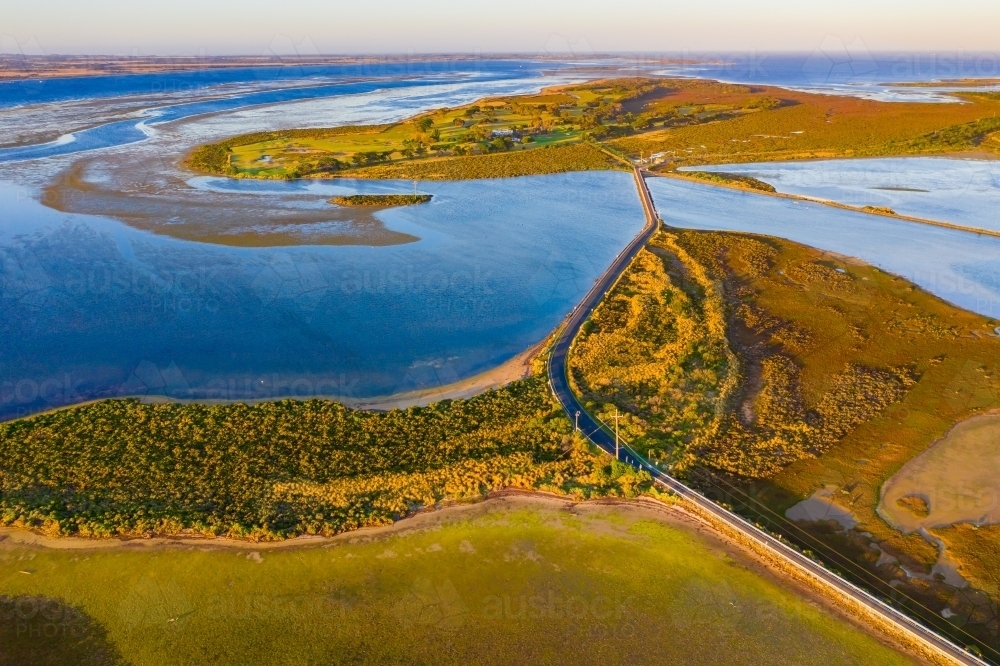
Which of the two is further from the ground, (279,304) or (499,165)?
(499,165)

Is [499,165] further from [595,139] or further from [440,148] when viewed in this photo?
[595,139]

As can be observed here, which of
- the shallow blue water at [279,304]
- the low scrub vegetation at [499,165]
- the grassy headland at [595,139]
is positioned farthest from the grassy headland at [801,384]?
the low scrub vegetation at [499,165]

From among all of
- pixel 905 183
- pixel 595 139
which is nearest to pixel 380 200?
pixel 595 139

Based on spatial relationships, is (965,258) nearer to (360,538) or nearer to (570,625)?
(570,625)

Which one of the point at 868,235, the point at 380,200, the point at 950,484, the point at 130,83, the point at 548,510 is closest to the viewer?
the point at 548,510

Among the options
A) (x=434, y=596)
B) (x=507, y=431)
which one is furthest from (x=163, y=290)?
(x=434, y=596)

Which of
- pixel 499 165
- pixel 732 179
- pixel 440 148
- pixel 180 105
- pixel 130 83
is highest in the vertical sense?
pixel 130 83

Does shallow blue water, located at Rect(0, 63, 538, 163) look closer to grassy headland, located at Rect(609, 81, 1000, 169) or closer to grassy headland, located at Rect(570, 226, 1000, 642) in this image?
grassy headland, located at Rect(609, 81, 1000, 169)
